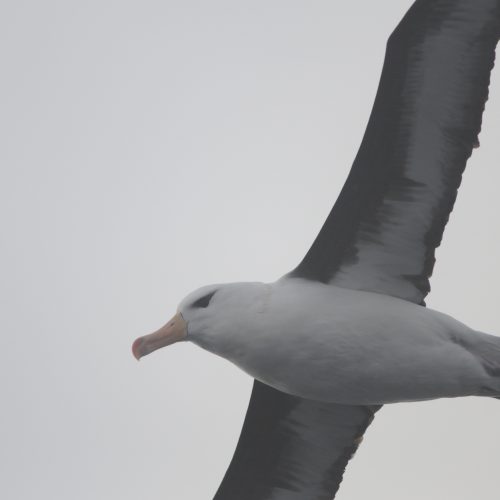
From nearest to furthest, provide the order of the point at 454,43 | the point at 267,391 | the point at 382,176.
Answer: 1. the point at 454,43
2. the point at 382,176
3. the point at 267,391

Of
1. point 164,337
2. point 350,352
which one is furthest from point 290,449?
point 164,337

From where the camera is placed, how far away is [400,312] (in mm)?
9031

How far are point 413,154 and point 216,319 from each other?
219 cm

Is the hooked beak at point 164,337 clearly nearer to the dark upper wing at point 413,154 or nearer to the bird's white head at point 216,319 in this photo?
the bird's white head at point 216,319

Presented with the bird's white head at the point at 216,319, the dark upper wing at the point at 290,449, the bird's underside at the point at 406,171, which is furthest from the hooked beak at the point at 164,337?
the dark upper wing at the point at 290,449

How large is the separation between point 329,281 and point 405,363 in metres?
1.01

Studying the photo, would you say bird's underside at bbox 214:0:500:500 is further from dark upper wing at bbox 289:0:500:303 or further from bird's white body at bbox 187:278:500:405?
bird's white body at bbox 187:278:500:405

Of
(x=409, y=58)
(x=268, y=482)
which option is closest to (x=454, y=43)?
(x=409, y=58)

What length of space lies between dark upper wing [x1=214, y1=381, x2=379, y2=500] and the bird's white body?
1.28 metres

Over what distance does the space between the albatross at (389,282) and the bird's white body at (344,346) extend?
0.01 metres

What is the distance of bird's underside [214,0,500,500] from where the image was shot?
8.41m

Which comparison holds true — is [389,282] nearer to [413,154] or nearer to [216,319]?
[413,154]

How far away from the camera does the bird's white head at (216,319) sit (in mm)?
8852

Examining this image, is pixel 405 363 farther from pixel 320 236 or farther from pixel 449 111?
pixel 449 111
